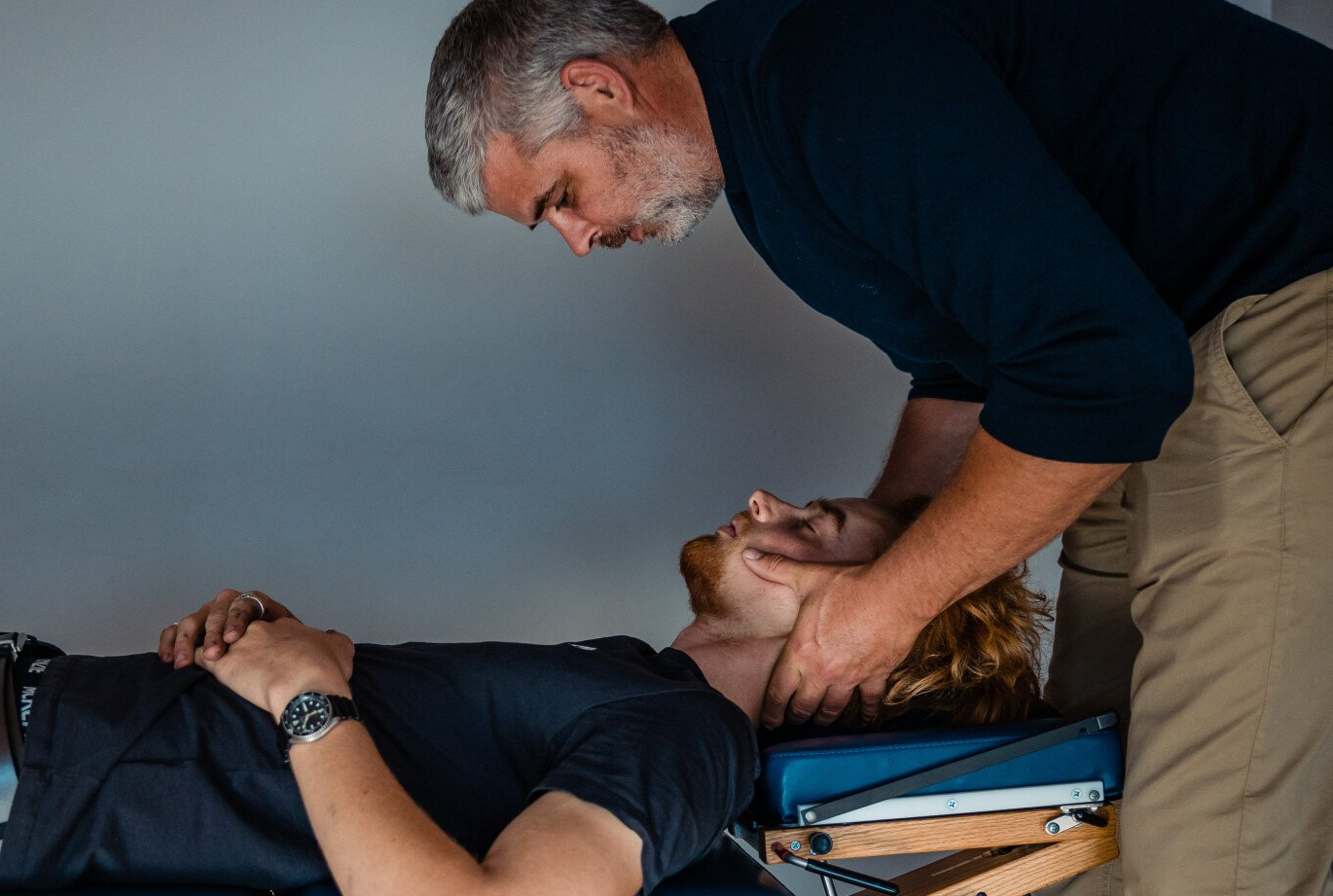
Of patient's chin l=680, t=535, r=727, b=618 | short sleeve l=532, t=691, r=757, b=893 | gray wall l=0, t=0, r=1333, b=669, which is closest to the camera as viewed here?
short sleeve l=532, t=691, r=757, b=893

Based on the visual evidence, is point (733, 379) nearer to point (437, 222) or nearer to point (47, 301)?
point (437, 222)

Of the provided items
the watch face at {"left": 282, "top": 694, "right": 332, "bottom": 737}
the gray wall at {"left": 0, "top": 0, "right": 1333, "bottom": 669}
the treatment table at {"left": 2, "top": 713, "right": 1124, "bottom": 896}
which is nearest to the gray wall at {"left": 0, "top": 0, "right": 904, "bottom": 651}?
the gray wall at {"left": 0, "top": 0, "right": 1333, "bottom": 669}

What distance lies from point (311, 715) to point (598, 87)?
81 cm

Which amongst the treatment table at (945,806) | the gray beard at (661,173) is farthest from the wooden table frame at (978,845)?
the gray beard at (661,173)

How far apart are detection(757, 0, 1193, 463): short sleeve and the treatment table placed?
50 cm

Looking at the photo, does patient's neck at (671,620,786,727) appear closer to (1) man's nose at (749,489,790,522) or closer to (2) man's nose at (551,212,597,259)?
(1) man's nose at (749,489,790,522)

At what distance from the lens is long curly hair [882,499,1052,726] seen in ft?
5.96

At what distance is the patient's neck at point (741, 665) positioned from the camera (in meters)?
1.84

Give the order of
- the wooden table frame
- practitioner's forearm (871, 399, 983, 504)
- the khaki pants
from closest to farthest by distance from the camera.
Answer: the khaki pants < the wooden table frame < practitioner's forearm (871, 399, 983, 504)

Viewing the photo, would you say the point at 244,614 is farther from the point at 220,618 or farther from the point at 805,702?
the point at 805,702

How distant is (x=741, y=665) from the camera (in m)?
1.86

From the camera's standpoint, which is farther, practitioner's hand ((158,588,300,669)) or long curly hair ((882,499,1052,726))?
long curly hair ((882,499,1052,726))

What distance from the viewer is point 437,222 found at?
2.77 m

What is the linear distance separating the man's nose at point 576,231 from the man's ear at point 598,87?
0.53 feet
